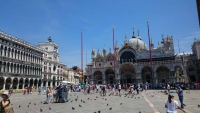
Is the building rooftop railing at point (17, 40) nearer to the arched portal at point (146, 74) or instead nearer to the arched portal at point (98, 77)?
the arched portal at point (98, 77)

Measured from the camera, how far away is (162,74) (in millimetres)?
51062

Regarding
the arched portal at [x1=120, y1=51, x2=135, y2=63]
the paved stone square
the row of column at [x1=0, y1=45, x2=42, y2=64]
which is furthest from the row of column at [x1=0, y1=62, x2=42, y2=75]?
the arched portal at [x1=120, y1=51, x2=135, y2=63]

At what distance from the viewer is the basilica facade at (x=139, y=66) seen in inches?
1977

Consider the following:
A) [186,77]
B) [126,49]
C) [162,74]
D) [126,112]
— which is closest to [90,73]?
[126,49]

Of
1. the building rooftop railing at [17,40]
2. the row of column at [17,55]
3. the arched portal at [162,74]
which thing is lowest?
Answer: the arched portal at [162,74]

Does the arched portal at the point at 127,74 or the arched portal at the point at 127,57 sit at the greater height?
the arched portal at the point at 127,57

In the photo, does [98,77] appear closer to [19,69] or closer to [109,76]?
[109,76]

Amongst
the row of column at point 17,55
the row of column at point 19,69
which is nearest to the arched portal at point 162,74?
the row of column at point 19,69

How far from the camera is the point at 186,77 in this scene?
56.6 meters

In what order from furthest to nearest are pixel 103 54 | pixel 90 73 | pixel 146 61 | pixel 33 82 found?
pixel 103 54, pixel 90 73, pixel 146 61, pixel 33 82

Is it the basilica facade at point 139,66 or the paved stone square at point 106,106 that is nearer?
the paved stone square at point 106,106

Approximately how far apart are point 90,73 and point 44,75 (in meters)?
16.1

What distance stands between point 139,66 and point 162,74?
24.0ft

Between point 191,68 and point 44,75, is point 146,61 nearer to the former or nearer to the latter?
point 191,68
